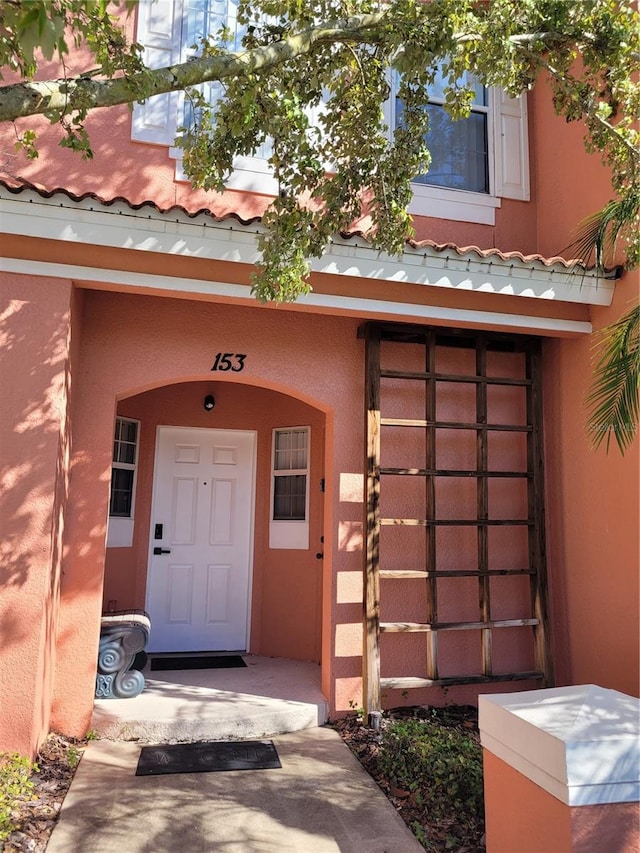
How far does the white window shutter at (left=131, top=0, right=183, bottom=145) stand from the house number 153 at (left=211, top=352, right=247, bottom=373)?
6.95 feet

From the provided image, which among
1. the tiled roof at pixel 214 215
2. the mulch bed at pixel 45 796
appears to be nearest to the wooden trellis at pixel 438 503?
the tiled roof at pixel 214 215

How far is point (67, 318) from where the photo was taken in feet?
15.6

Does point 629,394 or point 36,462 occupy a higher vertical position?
point 629,394

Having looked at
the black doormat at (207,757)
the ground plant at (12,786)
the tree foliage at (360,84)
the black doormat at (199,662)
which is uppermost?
the tree foliage at (360,84)

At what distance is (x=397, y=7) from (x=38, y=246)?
9.42 ft

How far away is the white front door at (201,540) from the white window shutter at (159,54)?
3142mm

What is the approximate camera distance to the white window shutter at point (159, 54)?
5.98 m

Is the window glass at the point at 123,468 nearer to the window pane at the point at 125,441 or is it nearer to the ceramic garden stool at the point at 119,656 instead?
the window pane at the point at 125,441

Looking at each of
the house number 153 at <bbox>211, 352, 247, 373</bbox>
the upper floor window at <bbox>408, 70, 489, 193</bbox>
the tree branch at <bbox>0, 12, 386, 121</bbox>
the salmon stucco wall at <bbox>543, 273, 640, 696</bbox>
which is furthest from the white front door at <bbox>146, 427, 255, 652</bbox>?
the tree branch at <bbox>0, 12, 386, 121</bbox>

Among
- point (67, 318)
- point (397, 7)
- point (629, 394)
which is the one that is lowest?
Answer: point (629, 394)

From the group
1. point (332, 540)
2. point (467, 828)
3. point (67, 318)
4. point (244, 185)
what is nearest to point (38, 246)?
point (67, 318)

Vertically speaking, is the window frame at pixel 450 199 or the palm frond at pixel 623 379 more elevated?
the window frame at pixel 450 199

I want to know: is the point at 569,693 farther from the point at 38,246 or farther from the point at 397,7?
the point at 38,246

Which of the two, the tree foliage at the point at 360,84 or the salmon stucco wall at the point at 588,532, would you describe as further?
the salmon stucco wall at the point at 588,532
